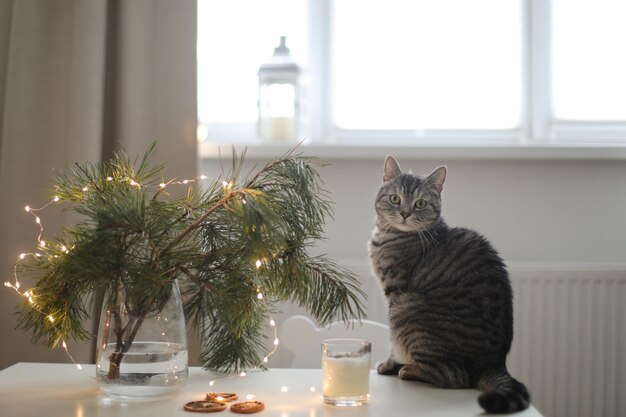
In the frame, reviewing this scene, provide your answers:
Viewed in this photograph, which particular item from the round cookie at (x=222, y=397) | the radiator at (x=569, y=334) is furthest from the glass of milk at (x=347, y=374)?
the radiator at (x=569, y=334)

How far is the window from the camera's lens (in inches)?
82.5

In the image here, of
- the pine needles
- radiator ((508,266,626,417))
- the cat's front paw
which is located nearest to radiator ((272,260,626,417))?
radiator ((508,266,626,417))

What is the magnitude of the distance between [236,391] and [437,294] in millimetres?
351

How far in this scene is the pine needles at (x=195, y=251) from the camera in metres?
0.91

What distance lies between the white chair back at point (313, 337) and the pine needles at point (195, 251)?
423 millimetres

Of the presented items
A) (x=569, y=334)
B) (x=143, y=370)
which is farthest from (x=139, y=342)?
(x=569, y=334)

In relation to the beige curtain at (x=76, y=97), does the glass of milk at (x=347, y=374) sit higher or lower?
lower

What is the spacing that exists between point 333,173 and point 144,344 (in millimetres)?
1134

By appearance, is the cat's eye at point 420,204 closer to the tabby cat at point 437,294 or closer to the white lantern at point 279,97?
the tabby cat at point 437,294

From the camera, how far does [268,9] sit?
2145 mm

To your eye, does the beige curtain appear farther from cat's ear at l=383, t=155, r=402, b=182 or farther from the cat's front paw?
the cat's front paw

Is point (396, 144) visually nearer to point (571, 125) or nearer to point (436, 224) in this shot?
point (571, 125)

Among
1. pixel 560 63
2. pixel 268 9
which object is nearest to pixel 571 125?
pixel 560 63

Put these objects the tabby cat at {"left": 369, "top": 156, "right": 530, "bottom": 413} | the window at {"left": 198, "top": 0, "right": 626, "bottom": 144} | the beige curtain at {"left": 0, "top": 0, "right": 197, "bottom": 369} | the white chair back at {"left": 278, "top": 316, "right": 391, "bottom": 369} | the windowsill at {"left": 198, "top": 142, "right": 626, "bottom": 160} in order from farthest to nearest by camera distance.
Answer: the window at {"left": 198, "top": 0, "right": 626, "bottom": 144} → the windowsill at {"left": 198, "top": 142, "right": 626, "bottom": 160} → the beige curtain at {"left": 0, "top": 0, "right": 197, "bottom": 369} → the white chair back at {"left": 278, "top": 316, "right": 391, "bottom": 369} → the tabby cat at {"left": 369, "top": 156, "right": 530, "bottom": 413}
